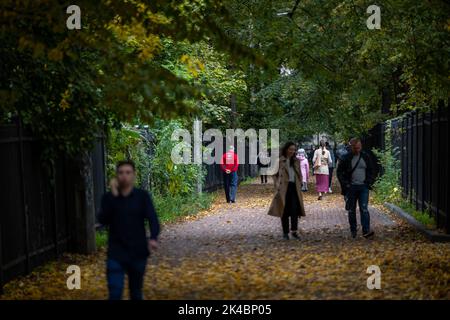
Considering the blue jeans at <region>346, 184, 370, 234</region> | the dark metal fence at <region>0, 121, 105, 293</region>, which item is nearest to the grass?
the blue jeans at <region>346, 184, 370, 234</region>

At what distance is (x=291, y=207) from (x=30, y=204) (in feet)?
17.5

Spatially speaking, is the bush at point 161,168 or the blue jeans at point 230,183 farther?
the blue jeans at point 230,183

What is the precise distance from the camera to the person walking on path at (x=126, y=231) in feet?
22.8

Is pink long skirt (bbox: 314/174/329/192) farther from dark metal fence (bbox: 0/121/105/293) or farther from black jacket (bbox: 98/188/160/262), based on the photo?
black jacket (bbox: 98/188/160/262)

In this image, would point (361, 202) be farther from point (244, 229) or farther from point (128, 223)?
point (128, 223)

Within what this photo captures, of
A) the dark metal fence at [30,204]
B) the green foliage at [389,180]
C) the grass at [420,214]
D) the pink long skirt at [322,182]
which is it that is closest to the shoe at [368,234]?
the grass at [420,214]

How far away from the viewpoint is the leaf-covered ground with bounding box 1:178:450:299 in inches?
352

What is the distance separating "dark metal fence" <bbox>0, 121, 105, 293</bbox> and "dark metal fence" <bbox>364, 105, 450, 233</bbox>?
6347mm

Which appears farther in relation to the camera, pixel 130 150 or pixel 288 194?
pixel 130 150

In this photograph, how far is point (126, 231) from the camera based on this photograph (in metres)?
6.99

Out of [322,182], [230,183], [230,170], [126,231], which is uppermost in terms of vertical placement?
[126,231]

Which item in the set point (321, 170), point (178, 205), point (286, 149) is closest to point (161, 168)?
point (178, 205)

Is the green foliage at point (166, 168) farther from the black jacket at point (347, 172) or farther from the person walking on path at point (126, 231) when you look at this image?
the person walking on path at point (126, 231)

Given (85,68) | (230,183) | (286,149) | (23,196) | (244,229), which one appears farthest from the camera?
(230,183)
